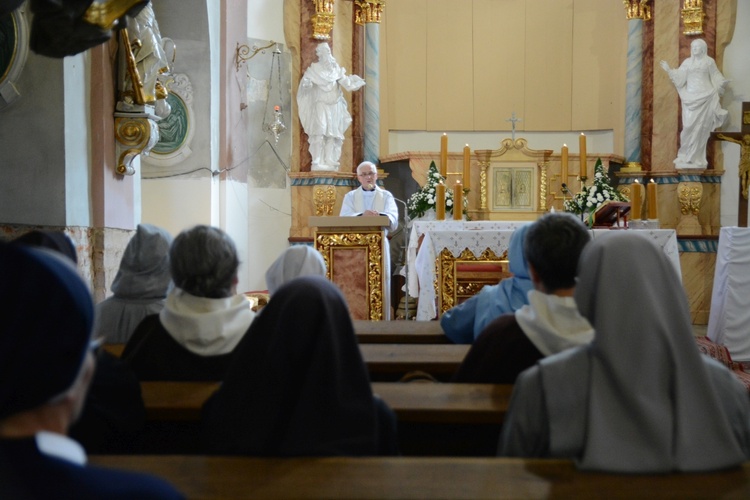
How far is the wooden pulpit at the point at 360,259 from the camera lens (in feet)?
26.3

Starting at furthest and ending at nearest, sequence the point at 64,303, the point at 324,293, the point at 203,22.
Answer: the point at 203,22
the point at 324,293
the point at 64,303

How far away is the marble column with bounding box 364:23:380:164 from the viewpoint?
1174cm

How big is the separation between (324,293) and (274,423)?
0.35m

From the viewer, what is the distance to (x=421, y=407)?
8.56ft

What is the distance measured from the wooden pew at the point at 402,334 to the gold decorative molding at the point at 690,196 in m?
7.32

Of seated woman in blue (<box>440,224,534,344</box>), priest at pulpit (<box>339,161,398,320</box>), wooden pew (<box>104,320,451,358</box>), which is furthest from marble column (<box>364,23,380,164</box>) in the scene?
seated woman in blue (<box>440,224,534,344</box>)

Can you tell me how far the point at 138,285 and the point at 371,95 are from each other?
27.1 ft

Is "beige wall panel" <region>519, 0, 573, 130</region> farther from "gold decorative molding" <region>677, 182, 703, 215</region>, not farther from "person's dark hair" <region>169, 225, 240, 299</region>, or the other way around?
"person's dark hair" <region>169, 225, 240, 299</region>

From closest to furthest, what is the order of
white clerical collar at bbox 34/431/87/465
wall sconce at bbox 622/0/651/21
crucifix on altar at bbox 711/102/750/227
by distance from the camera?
white clerical collar at bbox 34/431/87/465
crucifix on altar at bbox 711/102/750/227
wall sconce at bbox 622/0/651/21

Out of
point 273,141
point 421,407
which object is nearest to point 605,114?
point 273,141

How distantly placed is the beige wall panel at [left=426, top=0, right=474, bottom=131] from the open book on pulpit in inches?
182

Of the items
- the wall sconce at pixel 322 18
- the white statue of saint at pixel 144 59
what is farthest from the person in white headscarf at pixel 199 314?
the wall sconce at pixel 322 18

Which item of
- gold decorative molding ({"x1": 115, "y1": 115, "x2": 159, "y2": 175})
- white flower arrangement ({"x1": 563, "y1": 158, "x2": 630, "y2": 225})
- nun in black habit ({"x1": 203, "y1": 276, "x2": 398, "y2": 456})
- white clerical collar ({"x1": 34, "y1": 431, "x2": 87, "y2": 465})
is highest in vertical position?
gold decorative molding ({"x1": 115, "y1": 115, "x2": 159, "y2": 175})

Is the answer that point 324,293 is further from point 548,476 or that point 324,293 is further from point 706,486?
point 706,486
